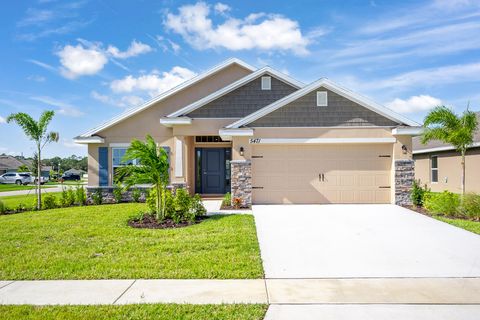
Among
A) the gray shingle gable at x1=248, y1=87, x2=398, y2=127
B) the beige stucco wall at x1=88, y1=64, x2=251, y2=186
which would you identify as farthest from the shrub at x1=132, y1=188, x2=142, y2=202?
the gray shingle gable at x1=248, y1=87, x2=398, y2=127

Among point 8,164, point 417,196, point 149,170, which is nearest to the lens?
point 149,170

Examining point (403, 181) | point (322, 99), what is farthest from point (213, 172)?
point (403, 181)

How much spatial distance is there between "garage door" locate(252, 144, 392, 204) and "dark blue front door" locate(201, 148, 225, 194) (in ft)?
11.1

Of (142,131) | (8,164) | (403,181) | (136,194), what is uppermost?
(142,131)

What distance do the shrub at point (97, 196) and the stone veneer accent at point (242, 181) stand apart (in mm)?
6523

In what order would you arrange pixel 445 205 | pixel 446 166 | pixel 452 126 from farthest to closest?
pixel 446 166 < pixel 452 126 < pixel 445 205

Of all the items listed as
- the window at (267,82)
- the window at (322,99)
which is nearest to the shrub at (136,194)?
the window at (267,82)

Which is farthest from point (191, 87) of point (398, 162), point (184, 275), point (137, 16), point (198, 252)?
point (184, 275)

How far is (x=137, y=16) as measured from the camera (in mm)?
13781

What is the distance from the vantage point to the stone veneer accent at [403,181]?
12.8m

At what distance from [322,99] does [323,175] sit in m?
2.98

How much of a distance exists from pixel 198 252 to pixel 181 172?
8469 millimetres

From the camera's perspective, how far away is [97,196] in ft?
49.1

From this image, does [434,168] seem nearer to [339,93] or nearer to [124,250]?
[339,93]
